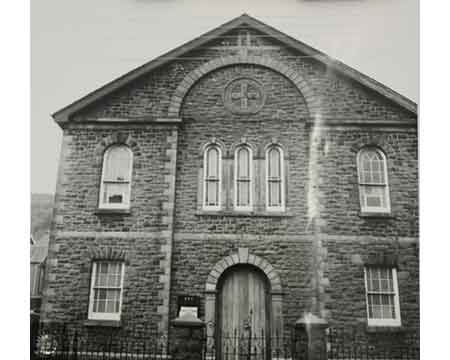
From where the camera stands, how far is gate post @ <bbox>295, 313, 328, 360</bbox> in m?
6.19

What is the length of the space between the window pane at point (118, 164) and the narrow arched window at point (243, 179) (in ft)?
6.75

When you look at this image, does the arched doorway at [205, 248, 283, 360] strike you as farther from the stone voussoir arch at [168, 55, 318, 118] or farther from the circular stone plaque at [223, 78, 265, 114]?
the stone voussoir arch at [168, 55, 318, 118]

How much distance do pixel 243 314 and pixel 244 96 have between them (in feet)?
13.3

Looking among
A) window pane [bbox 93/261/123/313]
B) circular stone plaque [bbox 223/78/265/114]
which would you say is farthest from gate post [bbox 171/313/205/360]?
circular stone plaque [bbox 223/78/265/114]

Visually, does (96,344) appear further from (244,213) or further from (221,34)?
(221,34)

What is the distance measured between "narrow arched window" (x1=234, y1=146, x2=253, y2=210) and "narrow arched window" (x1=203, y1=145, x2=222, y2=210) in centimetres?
33

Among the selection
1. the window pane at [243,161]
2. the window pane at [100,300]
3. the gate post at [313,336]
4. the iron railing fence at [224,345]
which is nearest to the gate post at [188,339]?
the iron railing fence at [224,345]

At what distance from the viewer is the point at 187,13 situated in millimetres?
6938

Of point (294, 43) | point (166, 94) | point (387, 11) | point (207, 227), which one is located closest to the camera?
point (387, 11)

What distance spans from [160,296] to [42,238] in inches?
88.1

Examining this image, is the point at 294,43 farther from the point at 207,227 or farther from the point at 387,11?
the point at 207,227

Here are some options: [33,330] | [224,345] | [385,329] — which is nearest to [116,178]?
[33,330]

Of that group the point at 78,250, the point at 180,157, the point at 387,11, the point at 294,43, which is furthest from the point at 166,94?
the point at 387,11

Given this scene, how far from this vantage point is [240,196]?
789cm
